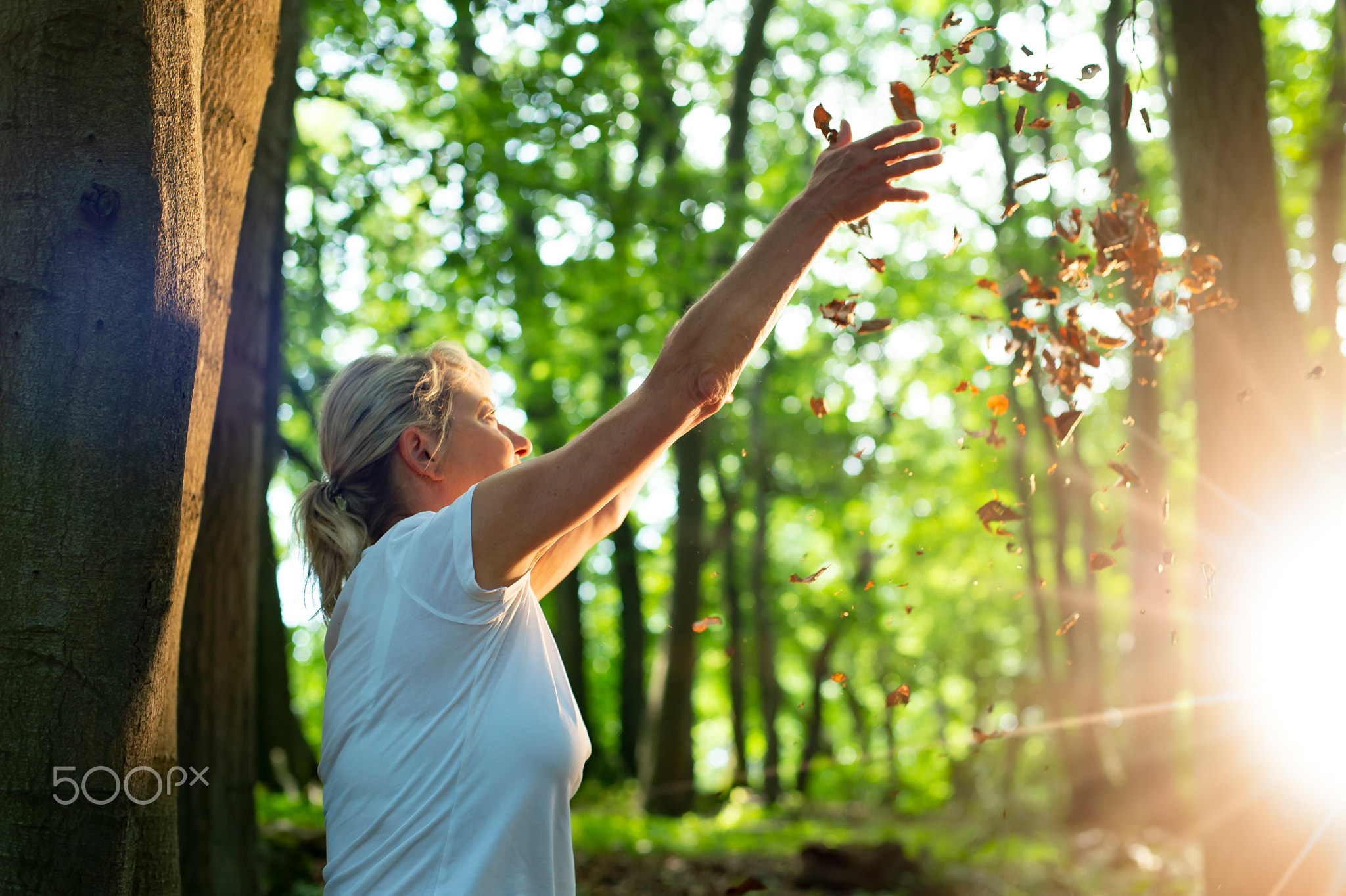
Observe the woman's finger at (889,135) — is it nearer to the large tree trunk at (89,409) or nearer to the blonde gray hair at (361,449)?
the blonde gray hair at (361,449)

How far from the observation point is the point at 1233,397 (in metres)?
4.66

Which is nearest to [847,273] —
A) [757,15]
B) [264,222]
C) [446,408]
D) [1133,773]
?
[757,15]

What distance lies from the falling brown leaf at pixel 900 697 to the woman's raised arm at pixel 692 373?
4.39 feet

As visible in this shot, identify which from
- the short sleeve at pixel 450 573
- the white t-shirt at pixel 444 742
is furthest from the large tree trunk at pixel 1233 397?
the short sleeve at pixel 450 573

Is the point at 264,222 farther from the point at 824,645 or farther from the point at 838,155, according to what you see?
the point at 824,645

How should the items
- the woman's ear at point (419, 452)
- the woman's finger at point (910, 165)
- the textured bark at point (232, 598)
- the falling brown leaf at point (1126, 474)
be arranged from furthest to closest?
the textured bark at point (232, 598), the falling brown leaf at point (1126, 474), the woman's ear at point (419, 452), the woman's finger at point (910, 165)

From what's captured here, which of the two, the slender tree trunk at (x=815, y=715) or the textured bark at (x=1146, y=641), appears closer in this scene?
the textured bark at (x=1146, y=641)

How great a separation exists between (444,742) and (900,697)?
63.3 inches

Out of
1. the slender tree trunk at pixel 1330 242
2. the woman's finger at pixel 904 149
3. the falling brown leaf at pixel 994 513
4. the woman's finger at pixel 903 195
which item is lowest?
the falling brown leaf at pixel 994 513

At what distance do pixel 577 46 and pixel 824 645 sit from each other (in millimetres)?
12030

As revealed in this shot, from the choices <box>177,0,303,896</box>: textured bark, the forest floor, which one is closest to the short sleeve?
<box>177,0,303,896</box>: textured bark

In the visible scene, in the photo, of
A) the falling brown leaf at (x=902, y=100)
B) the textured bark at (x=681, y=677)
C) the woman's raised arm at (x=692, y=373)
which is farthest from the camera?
the textured bark at (x=681, y=677)

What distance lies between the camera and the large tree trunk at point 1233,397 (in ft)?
14.3

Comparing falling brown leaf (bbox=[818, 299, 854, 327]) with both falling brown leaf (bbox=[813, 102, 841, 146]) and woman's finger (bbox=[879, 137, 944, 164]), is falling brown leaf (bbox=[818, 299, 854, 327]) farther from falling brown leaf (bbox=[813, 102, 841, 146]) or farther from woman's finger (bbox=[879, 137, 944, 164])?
woman's finger (bbox=[879, 137, 944, 164])
